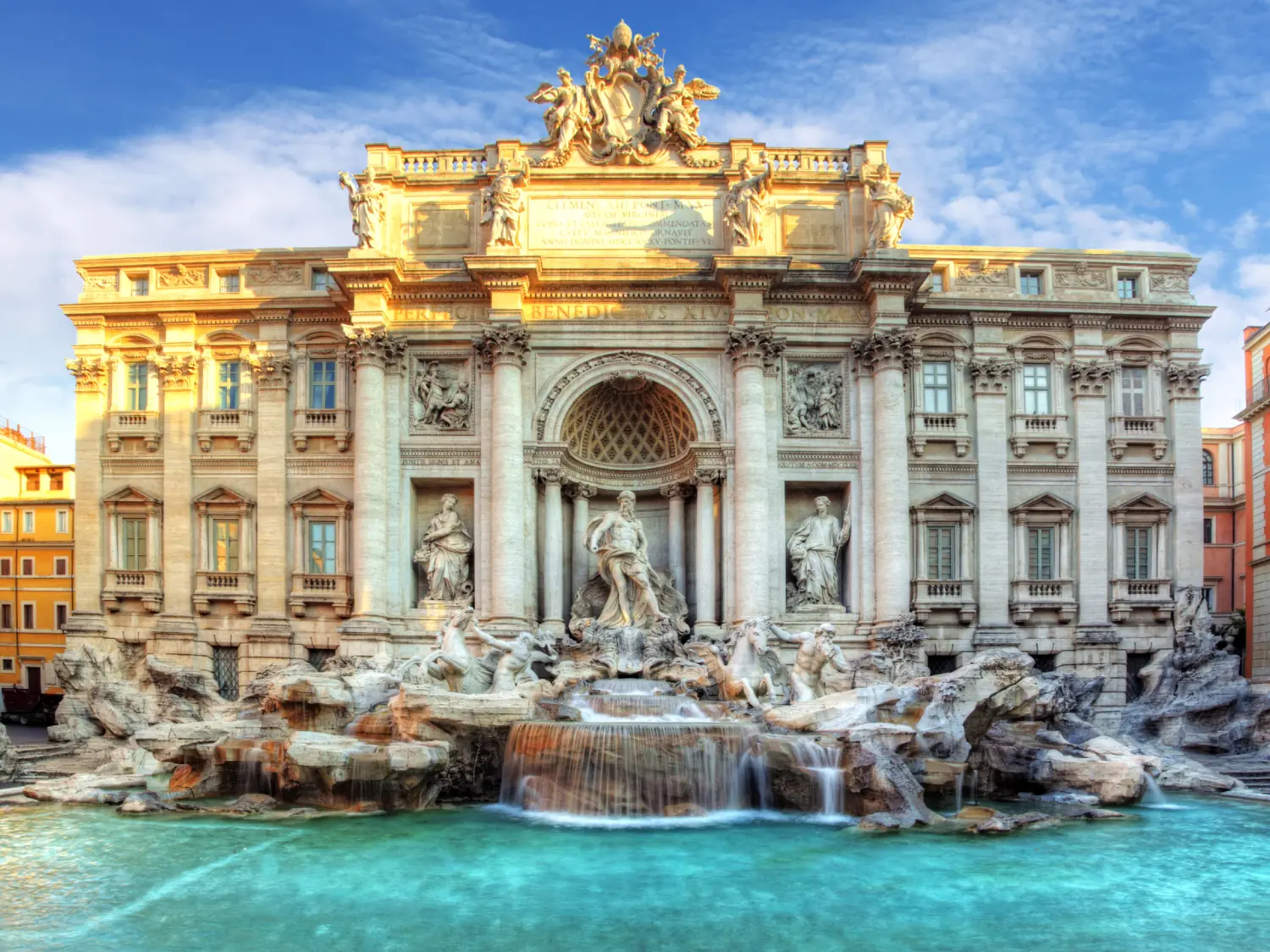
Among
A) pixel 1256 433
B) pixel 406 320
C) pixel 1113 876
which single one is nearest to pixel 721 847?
pixel 1113 876

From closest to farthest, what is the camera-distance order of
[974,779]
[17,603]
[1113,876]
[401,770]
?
[1113,876] → [401,770] → [974,779] → [17,603]

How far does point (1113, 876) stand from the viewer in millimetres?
13992

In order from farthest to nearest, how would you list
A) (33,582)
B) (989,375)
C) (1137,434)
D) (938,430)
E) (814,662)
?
1. (33,582)
2. (1137,434)
3. (989,375)
4. (938,430)
5. (814,662)

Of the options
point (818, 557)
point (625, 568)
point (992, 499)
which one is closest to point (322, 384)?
point (625, 568)

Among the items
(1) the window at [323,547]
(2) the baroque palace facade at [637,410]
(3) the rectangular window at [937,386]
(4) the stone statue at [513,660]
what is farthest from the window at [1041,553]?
(1) the window at [323,547]

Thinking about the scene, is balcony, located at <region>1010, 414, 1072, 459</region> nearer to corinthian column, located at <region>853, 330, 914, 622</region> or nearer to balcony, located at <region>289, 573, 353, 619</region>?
corinthian column, located at <region>853, 330, 914, 622</region>

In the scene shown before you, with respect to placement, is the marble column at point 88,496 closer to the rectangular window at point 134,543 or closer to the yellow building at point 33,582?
the rectangular window at point 134,543

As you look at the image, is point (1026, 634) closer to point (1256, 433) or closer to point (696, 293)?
point (696, 293)

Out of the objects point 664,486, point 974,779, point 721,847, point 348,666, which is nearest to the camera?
point 721,847

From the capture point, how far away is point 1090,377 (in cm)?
2795

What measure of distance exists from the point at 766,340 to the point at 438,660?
1101 cm

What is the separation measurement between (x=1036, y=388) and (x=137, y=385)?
77.9 feet

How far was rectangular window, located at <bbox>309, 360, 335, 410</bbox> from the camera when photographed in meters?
28.1

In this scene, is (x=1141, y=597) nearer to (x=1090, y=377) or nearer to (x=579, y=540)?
(x=1090, y=377)
